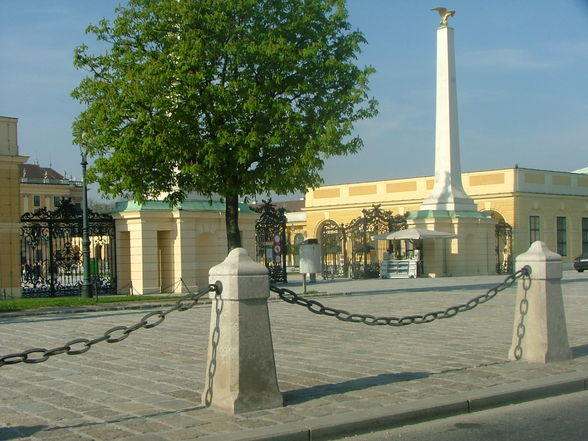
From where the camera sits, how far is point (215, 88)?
2175cm

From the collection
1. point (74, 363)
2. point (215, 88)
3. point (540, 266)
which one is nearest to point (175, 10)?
point (215, 88)

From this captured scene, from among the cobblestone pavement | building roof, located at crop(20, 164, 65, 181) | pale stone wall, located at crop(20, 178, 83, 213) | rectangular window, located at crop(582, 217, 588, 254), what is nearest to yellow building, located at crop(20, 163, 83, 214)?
pale stone wall, located at crop(20, 178, 83, 213)

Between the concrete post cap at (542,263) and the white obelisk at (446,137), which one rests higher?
the white obelisk at (446,137)

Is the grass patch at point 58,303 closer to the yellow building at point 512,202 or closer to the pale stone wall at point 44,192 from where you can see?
the yellow building at point 512,202

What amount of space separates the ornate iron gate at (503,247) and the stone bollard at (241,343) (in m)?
39.0

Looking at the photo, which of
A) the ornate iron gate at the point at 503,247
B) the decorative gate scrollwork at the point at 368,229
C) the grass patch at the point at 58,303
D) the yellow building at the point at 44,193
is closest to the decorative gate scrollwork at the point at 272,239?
the decorative gate scrollwork at the point at 368,229

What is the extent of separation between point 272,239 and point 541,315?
81.6 ft

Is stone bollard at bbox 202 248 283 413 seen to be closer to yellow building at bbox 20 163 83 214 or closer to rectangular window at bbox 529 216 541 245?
rectangular window at bbox 529 216 541 245

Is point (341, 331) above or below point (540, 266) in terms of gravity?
below

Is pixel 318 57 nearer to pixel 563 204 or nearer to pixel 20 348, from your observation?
pixel 20 348

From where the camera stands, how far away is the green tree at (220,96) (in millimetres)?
21875

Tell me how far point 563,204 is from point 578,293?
98.9 ft

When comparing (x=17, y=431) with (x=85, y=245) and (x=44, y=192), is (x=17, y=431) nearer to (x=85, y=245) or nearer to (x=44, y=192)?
(x=85, y=245)

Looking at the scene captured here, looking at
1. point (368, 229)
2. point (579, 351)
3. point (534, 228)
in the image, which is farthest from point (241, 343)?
point (534, 228)
